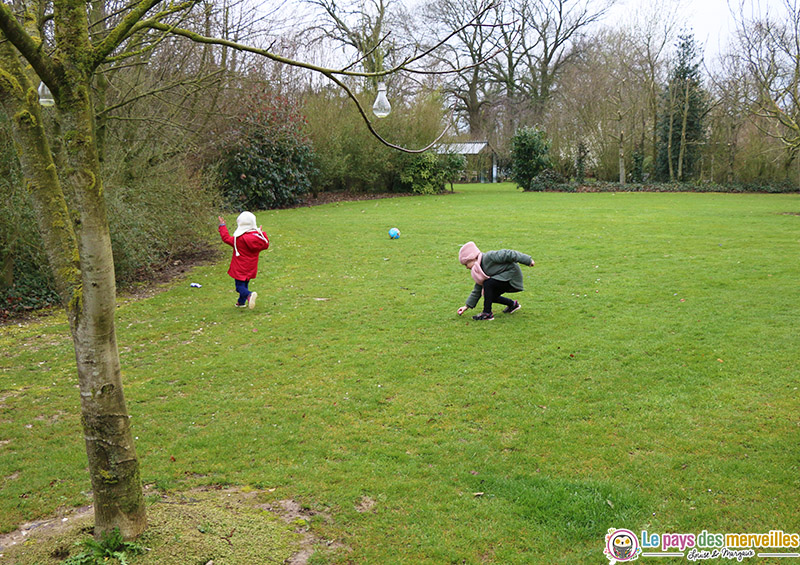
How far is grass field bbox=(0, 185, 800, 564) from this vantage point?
12.0ft

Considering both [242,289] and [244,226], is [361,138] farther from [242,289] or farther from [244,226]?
[242,289]

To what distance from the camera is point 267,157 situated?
23656 millimetres

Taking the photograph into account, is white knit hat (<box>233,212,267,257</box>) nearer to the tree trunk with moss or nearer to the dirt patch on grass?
the dirt patch on grass

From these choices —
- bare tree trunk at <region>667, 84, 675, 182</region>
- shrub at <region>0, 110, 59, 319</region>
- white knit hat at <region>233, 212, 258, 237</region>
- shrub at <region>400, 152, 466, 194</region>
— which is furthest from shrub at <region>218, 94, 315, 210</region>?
bare tree trunk at <region>667, 84, 675, 182</region>

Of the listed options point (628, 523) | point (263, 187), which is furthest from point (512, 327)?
point (263, 187)

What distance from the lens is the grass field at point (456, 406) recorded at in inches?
144

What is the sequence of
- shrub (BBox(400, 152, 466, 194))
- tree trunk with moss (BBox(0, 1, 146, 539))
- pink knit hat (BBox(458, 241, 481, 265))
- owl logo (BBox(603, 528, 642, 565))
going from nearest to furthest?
tree trunk with moss (BBox(0, 1, 146, 539)) < owl logo (BBox(603, 528, 642, 565)) < pink knit hat (BBox(458, 241, 481, 265)) < shrub (BBox(400, 152, 466, 194))

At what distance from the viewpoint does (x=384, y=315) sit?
8609 millimetres

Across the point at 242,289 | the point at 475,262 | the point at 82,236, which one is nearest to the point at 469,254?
the point at 475,262

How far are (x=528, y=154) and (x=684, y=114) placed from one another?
345 inches

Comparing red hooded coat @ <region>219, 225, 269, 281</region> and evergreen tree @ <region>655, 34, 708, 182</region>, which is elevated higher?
evergreen tree @ <region>655, 34, 708, 182</region>

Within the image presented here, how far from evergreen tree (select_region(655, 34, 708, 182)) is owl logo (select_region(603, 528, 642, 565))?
112 ft

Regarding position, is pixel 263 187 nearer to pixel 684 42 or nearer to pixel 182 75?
pixel 182 75

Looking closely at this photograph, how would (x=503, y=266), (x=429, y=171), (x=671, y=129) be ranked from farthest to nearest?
(x=671, y=129), (x=429, y=171), (x=503, y=266)
